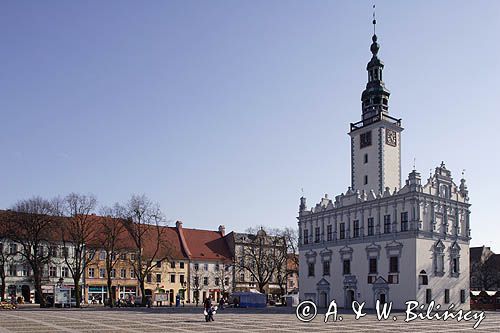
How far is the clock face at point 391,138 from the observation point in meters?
65.9

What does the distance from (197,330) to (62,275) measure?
57301 mm

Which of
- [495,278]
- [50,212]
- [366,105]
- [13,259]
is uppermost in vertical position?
[366,105]

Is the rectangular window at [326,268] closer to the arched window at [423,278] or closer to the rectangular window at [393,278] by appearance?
the rectangular window at [393,278]

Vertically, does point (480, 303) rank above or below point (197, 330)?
below

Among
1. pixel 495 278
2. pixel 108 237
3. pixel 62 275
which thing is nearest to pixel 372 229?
pixel 108 237

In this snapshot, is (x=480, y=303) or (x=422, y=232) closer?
(x=422, y=232)

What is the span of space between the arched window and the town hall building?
91mm

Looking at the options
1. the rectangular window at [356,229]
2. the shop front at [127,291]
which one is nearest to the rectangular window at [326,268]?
the rectangular window at [356,229]

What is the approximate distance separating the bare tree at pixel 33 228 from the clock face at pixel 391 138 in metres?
36.8

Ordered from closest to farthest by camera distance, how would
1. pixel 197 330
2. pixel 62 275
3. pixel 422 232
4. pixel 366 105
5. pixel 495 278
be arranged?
pixel 197 330 < pixel 422 232 < pixel 366 105 < pixel 62 275 < pixel 495 278

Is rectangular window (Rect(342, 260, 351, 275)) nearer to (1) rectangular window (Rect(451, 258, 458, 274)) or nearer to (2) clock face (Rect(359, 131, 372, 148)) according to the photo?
(1) rectangular window (Rect(451, 258, 458, 274))

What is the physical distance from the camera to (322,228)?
67688 mm

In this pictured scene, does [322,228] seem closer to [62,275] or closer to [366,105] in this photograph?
[366,105]

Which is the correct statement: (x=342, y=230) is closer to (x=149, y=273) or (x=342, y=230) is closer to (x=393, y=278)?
(x=393, y=278)
